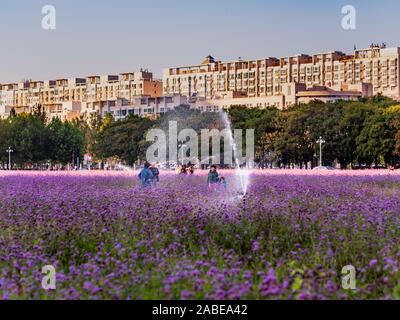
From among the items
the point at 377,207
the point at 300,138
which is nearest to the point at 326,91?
the point at 300,138

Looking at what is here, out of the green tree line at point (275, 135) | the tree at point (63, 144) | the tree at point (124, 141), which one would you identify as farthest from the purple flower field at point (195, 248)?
the tree at point (124, 141)

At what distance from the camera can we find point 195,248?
12.1m

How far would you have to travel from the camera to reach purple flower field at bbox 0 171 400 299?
8836mm

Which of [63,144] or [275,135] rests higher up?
[275,135]

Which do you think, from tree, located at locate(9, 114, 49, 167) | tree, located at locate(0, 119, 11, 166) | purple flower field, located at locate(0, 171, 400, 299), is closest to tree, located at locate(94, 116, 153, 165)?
tree, located at locate(9, 114, 49, 167)

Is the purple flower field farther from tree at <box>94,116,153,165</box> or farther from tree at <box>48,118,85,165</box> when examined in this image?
tree at <box>94,116,153,165</box>

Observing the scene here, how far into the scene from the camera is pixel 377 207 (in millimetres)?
15672

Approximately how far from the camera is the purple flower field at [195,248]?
884 cm

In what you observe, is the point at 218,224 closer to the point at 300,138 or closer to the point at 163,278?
the point at 163,278

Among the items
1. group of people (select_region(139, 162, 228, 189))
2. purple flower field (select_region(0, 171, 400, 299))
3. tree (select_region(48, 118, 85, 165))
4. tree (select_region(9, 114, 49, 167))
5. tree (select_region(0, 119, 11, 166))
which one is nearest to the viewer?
purple flower field (select_region(0, 171, 400, 299))

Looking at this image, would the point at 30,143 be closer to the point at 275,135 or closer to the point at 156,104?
the point at 275,135

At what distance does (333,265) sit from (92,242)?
356 cm

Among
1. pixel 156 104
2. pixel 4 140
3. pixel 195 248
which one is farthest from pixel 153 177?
pixel 156 104
